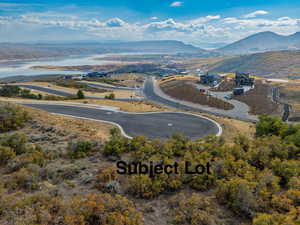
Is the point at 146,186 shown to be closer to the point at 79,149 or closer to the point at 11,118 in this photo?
the point at 79,149

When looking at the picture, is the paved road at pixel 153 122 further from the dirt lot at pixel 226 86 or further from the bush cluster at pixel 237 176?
the dirt lot at pixel 226 86

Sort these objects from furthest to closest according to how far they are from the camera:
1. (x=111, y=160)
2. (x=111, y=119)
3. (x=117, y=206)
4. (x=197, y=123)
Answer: (x=111, y=119), (x=197, y=123), (x=111, y=160), (x=117, y=206)

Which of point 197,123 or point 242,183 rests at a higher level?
point 242,183

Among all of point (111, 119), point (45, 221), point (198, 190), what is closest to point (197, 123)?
point (111, 119)

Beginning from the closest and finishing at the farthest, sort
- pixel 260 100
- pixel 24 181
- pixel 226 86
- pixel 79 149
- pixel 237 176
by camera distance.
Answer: pixel 24 181 < pixel 237 176 < pixel 79 149 < pixel 260 100 < pixel 226 86

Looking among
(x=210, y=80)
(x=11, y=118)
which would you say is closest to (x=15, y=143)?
(x=11, y=118)

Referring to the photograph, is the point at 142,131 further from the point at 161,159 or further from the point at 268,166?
the point at 268,166
